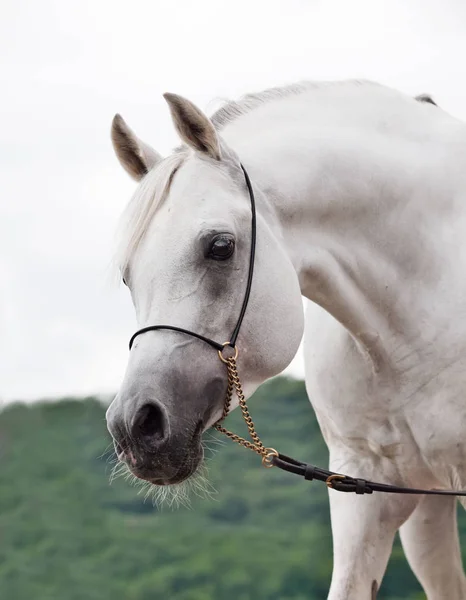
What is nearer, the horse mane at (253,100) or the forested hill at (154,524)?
the horse mane at (253,100)

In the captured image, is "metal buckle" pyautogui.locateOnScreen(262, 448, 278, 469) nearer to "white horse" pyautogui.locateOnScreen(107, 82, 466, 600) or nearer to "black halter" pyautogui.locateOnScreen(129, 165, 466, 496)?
"black halter" pyautogui.locateOnScreen(129, 165, 466, 496)

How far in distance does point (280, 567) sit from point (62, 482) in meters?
1.46

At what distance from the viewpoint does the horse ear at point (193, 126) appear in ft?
8.33

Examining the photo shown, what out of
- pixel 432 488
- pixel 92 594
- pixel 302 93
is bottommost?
pixel 92 594

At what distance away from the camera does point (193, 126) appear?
260 cm

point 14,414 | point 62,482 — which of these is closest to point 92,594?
point 62,482

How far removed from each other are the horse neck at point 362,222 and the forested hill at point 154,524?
2.46 m

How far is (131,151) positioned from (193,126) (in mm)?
279

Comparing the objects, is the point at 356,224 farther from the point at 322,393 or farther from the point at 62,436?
the point at 62,436

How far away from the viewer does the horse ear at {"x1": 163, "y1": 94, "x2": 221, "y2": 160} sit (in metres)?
2.54

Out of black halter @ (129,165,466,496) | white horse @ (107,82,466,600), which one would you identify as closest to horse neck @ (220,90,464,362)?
white horse @ (107,82,466,600)

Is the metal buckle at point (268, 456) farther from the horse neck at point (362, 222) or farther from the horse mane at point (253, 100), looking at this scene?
the horse mane at point (253, 100)

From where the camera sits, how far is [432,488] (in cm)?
315

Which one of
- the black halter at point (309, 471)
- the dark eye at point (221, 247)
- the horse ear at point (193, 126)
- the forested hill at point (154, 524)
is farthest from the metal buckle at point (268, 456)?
the forested hill at point (154, 524)
